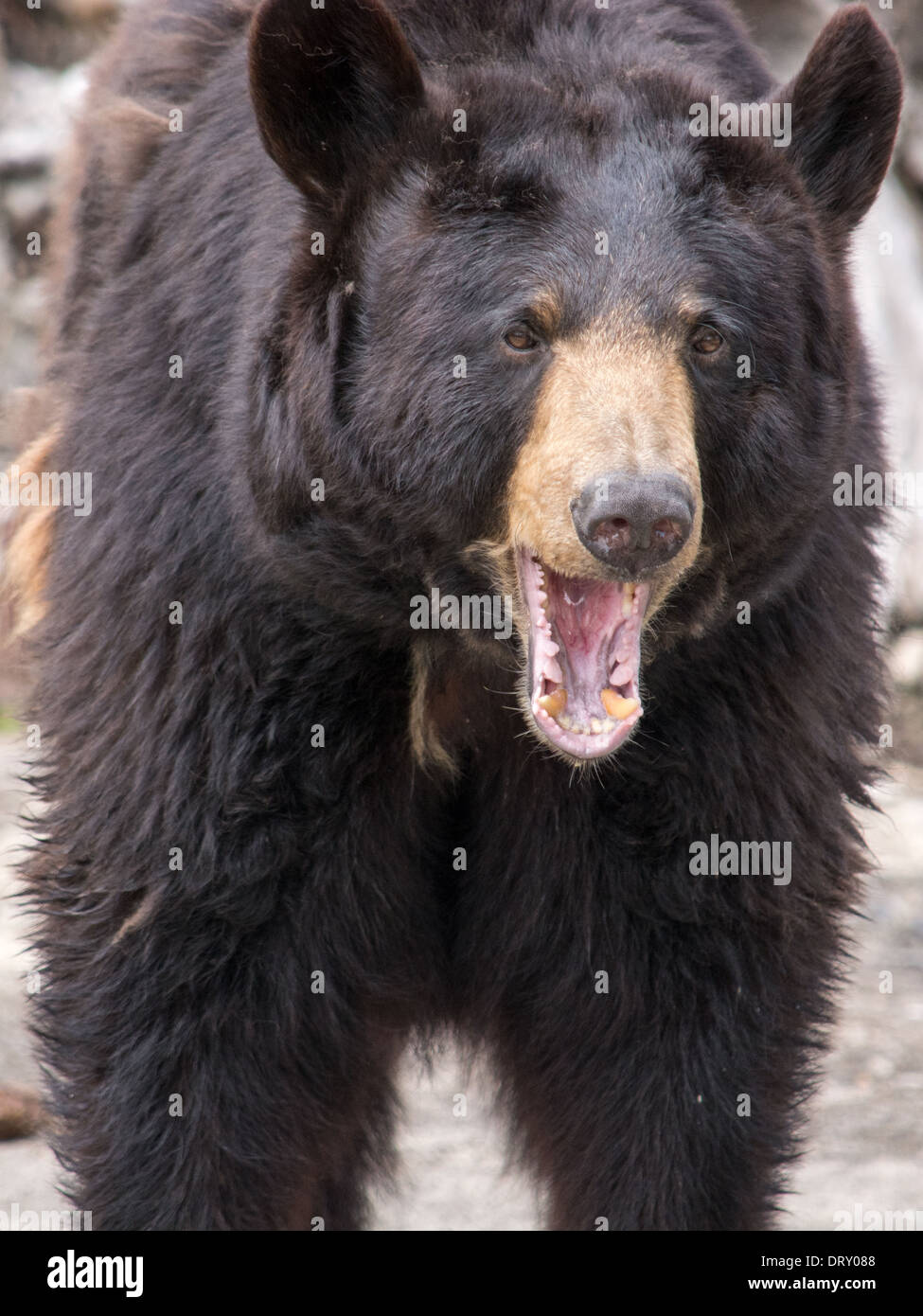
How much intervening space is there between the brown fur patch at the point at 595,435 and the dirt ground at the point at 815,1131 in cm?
→ 167

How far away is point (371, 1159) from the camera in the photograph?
4758 millimetres

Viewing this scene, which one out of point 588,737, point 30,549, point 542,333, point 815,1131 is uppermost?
point 542,333

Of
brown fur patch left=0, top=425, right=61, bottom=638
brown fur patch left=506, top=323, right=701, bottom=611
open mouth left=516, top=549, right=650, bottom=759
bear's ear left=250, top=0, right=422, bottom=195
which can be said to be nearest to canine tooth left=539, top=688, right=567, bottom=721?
open mouth left=516, top=549, right=650, bottom=759

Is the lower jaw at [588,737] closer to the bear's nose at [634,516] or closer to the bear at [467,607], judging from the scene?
the bear at [467,607]

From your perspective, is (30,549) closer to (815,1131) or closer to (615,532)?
(615,532)

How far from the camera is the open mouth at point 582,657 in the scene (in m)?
3.02

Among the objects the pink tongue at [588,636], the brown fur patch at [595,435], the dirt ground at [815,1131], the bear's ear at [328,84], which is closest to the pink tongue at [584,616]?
the pink tongue at [588,636]

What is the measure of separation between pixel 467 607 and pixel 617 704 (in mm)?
357

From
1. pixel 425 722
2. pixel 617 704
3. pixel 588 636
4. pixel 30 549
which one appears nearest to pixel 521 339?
pixel 588 636

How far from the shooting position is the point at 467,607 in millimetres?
3246

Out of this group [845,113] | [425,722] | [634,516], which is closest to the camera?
[634,516]

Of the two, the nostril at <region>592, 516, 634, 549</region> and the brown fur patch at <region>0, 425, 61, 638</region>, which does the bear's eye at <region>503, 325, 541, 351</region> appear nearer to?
the nostril at <region>592, 516, 634, 549</region>
